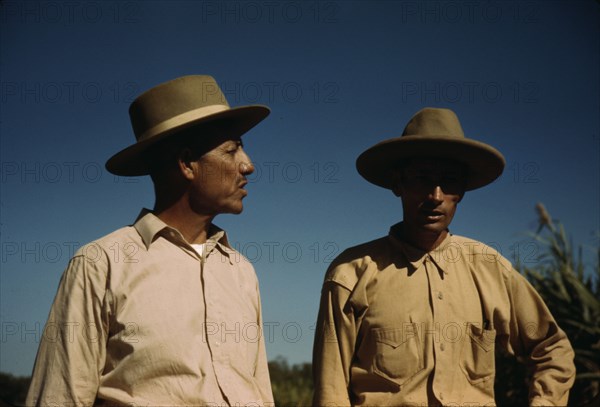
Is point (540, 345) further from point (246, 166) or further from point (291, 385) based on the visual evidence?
point (291, 385)

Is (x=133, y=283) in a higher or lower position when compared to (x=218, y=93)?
lower

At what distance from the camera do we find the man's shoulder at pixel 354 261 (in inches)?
169

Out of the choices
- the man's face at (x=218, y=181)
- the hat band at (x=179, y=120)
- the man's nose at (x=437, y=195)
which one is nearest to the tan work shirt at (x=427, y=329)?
the man's nose at (x=437, y=195)

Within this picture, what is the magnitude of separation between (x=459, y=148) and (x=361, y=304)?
0.98 metres

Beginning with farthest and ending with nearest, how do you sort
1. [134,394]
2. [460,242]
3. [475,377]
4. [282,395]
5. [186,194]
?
[282,395] → [460,242] → [475,377] → [186,194] → [134,394]

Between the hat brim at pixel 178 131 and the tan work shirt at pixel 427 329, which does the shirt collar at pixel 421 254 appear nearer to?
the tan work shirt at pixel 427 329

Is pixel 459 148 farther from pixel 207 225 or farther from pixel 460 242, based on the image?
pixel 207 225

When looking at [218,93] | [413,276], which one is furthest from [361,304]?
[218,93]

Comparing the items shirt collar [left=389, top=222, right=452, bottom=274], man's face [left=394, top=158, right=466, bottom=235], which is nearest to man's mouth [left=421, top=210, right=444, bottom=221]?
man's face [left=394, top=158, right=466, bottom=235]

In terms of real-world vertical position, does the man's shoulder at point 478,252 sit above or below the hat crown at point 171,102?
below

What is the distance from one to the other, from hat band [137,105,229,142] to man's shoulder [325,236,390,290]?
3.74ft

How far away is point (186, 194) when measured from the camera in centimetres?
376

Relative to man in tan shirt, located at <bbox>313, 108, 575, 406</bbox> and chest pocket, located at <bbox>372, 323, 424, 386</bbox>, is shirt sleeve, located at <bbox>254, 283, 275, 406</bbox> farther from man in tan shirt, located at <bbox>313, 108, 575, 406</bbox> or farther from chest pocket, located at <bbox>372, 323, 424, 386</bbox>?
chest pocket, located at <bbox>372, 323, 424, 386</bbox>

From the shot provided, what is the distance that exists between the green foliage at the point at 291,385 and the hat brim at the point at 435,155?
3938 millimetres
